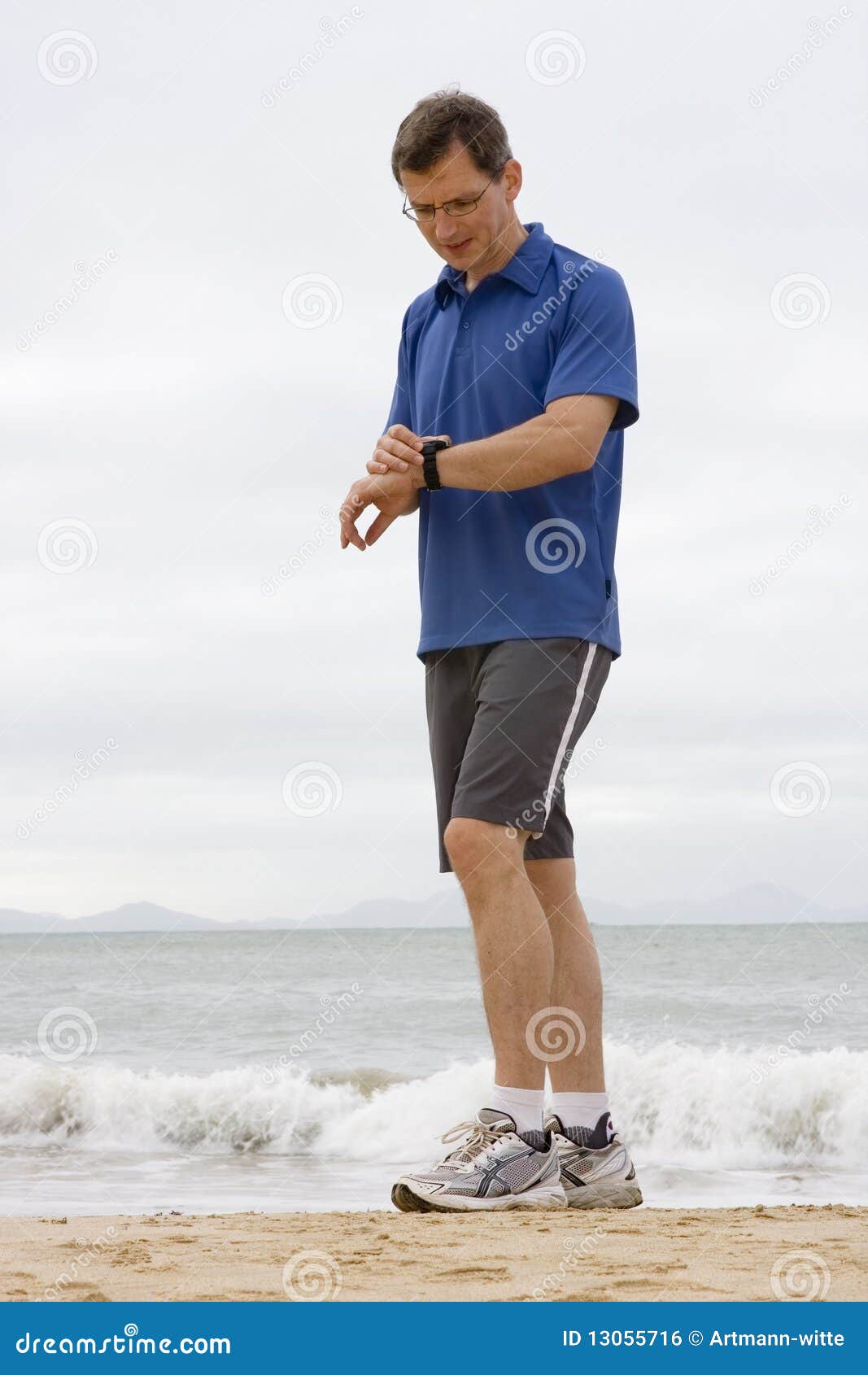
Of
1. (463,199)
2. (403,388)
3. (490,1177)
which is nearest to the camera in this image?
(490,1177)

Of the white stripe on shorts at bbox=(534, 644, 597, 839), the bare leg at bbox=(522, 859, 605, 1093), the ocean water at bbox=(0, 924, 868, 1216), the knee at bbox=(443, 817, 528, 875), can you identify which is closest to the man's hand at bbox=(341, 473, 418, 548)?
the white stripe on shorts at bbox=(534, 644, 597, 839)

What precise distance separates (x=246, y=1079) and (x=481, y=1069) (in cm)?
155

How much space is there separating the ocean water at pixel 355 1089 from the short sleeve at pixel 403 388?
105 inches

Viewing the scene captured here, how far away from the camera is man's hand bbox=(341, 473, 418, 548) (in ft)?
8.79

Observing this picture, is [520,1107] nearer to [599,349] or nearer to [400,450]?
[400,450]

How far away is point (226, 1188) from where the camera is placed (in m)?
4.92

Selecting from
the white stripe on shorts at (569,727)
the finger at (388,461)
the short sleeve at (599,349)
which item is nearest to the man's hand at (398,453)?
the finger at (388,461)

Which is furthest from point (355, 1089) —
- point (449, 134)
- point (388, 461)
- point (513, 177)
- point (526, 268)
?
point (449, 134)

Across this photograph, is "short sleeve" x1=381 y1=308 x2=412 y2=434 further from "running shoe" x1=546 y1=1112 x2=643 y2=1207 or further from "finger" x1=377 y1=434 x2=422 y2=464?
"running shoe" x1=546 y1=1112 x2=643 y2=1207

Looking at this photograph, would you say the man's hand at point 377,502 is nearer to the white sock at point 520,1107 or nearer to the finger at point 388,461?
the finger at point 388,461

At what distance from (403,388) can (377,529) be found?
512mm

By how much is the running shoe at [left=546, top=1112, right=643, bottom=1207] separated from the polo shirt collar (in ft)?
5.82

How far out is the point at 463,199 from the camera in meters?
2.72

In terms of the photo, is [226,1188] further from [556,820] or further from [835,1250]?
[835,1250]
